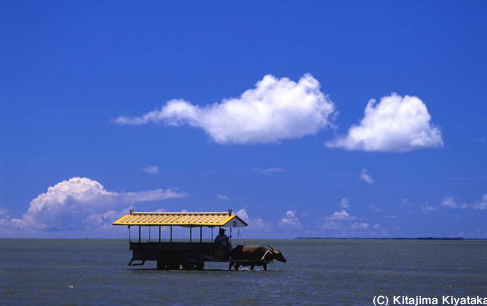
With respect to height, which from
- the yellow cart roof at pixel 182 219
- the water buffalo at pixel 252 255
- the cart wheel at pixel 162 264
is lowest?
the cart wheel at pixel 162 264

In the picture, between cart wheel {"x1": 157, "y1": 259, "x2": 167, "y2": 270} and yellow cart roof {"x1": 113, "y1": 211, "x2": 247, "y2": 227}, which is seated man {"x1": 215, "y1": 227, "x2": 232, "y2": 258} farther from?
cart wheel {"x1": 157, "y1": 259, "x2": 167, "y2": 270}

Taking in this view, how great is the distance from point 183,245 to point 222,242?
3067mm

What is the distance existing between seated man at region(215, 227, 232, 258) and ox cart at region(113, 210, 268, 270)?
150mm

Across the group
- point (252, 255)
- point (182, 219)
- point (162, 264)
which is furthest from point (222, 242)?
point (162, 264)

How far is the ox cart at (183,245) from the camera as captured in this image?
51.8m

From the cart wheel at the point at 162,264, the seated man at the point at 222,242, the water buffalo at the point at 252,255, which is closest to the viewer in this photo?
the seated man at the point at 222,242

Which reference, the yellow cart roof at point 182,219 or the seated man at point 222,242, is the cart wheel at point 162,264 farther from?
the seated man at point 222,242

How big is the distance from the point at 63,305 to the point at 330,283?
777 inches

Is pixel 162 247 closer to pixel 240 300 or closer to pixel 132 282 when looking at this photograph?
pixel 132 282

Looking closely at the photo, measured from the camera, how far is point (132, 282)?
44.6 metres

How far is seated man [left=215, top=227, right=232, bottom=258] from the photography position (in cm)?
5169

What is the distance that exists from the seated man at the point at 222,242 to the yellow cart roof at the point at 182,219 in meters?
0.94

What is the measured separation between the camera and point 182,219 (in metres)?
53.4

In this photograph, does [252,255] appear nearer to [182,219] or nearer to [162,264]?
[182,219]
